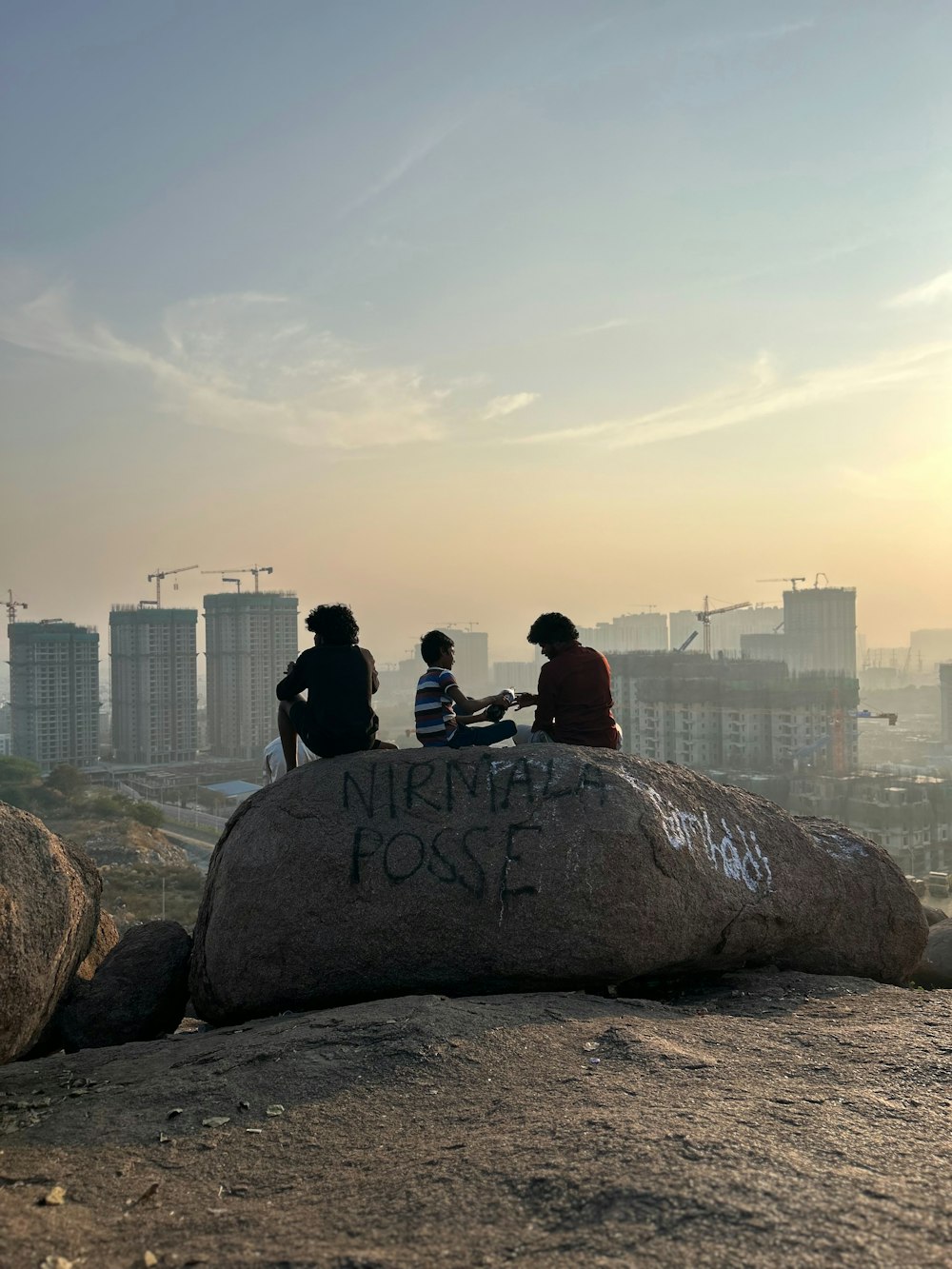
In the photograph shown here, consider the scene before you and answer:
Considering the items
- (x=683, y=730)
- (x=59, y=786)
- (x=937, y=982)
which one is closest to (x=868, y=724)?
(x=683, y=730)

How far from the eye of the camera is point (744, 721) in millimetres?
63781

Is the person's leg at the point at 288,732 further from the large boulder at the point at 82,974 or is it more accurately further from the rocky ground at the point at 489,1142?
the rocky ground at the point at 489,1142

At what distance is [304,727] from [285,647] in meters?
93.4

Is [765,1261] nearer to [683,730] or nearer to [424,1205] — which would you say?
[424,1205]

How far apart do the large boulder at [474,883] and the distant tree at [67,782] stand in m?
54.5

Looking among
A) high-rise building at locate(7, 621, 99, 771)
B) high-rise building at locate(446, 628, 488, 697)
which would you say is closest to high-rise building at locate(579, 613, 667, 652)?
high-rise building at locate(446, 628, 488, 697)

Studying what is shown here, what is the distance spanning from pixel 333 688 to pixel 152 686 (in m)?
94.2

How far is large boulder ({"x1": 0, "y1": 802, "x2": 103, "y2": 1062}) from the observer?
5738mm

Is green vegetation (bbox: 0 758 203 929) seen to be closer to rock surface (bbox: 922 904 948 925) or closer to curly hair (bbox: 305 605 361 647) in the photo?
curly hair (bbox: 305 605 361 647)

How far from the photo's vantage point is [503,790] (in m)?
7.02

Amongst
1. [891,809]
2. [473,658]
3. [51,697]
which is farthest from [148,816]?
[473,658]

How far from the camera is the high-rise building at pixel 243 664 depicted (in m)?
95.8

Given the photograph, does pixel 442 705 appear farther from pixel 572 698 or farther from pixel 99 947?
pixel 99 947

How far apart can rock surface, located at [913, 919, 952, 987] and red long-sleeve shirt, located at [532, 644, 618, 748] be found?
163 inches
